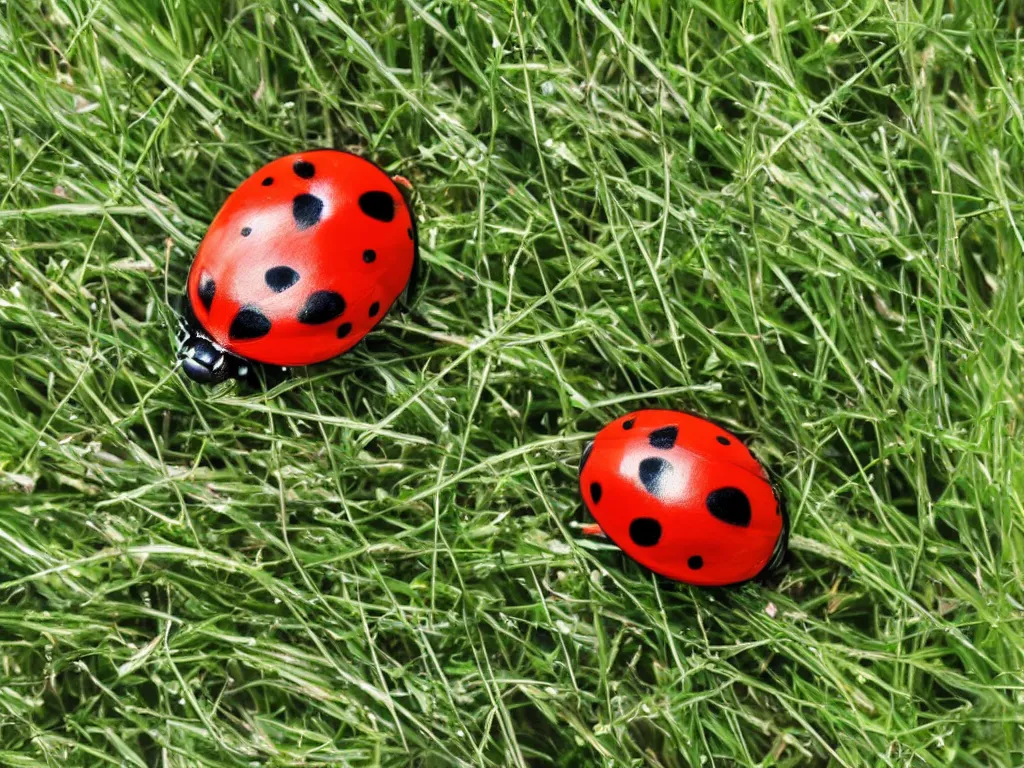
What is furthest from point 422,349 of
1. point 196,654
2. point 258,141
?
point 196,654

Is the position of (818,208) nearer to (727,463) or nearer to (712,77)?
(712,77)

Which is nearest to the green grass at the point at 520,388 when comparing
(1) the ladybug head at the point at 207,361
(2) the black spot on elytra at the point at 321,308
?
(1) the ladybug head at the point at 207,361

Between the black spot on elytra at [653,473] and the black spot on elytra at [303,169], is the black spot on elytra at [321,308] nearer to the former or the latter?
the black spot on elytra at [303,169]

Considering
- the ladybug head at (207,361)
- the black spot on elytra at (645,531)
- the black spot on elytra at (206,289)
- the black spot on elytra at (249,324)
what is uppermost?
the black spot on elytra at (206,289)

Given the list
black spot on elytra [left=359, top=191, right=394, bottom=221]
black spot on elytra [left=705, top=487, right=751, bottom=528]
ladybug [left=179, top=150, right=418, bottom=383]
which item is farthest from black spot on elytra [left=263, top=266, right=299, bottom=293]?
black spot on elytra [left=705, top=487, right=751, bottom=528]

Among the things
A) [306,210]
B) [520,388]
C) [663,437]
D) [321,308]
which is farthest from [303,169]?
[663,437]

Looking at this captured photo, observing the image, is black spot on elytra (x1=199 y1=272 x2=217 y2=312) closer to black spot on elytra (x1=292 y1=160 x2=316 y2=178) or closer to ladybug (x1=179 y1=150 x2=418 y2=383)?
ladybug (x1=179 y1=150 x2=418 y2=383)
